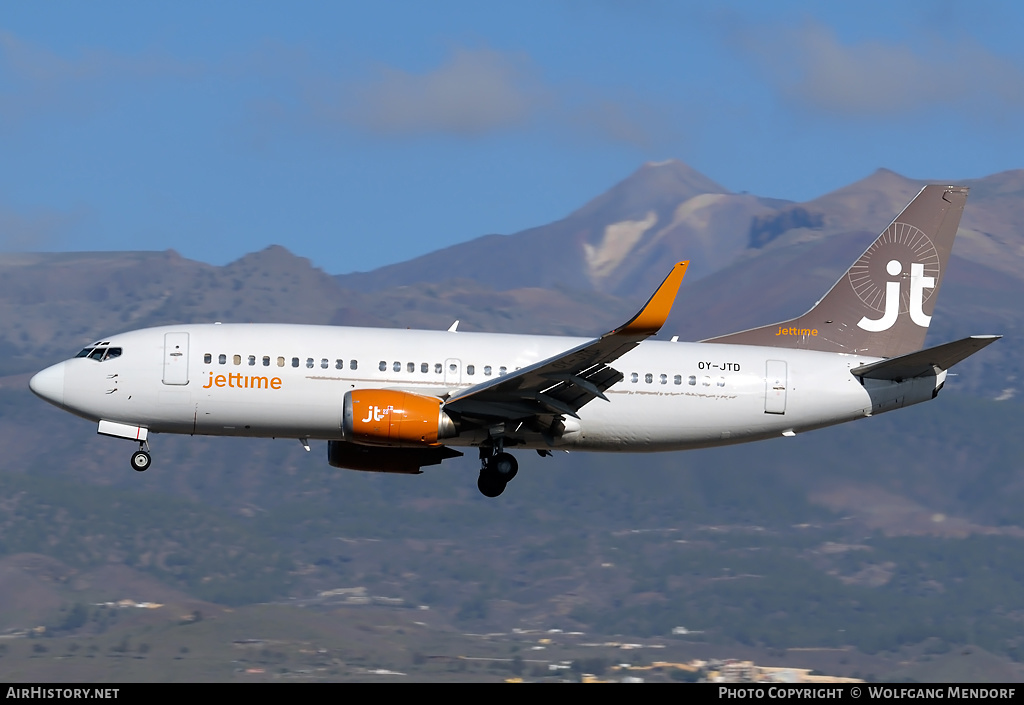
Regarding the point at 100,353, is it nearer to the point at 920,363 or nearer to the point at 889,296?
the point at 920,363

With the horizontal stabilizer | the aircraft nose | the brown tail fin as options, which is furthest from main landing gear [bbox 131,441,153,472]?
the horizontal stabilizer

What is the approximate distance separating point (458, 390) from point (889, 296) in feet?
46.3

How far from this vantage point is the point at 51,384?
4016 centimetres

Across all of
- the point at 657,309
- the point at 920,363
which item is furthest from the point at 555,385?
the point at 920,363

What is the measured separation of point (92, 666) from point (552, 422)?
168m

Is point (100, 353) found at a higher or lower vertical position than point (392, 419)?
higher

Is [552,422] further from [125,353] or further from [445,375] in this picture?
[125,353]

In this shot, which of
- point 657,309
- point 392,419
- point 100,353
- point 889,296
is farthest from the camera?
point 889,296

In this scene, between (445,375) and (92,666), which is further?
(92,666)

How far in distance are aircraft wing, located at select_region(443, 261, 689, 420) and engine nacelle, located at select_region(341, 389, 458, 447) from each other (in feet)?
1.92

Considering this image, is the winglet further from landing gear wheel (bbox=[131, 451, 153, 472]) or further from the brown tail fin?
landing gear wheel (bbox=[131, 451, 153, 472])

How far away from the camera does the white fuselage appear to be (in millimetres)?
39500
